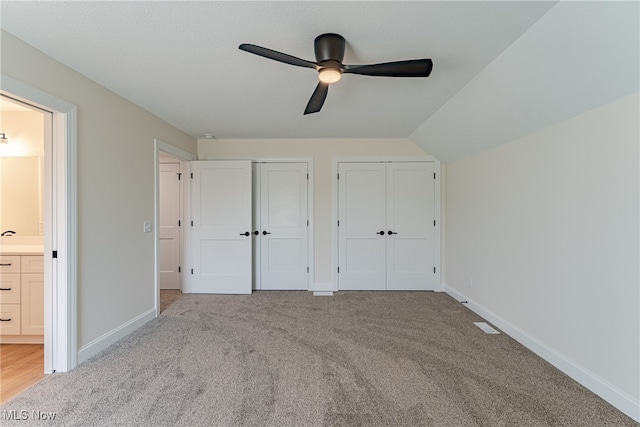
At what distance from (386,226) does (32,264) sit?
13.3 ft

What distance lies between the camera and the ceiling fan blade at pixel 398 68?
5.60 ft

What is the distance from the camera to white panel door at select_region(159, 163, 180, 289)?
175 inches

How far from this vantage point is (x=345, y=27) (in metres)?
1.70

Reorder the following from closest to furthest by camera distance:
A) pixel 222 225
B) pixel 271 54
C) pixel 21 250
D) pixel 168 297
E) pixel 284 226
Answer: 1. pixel 271 54
2. pixel 21 250
3. pixel 168 297
4. pixel 222 225
5. pixel 284 226

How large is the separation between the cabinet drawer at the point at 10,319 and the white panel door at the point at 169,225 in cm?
187

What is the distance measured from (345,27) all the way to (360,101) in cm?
122

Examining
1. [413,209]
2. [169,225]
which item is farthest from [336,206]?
[169,225]

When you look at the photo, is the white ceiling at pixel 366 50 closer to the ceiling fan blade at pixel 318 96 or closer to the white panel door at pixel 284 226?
the ceiling fan blade at pixel 318 96

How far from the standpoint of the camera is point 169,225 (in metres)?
4.52

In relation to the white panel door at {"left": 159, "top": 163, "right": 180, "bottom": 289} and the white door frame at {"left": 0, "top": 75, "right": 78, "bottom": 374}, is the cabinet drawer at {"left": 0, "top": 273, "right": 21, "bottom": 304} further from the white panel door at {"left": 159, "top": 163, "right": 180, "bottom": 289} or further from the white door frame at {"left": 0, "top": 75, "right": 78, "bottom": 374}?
the white panel door at {"left": 159, "top": 163, "right": 180, "bottom": 289}

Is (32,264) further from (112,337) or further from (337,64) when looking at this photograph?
(337,64)

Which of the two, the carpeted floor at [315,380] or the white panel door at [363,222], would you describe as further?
the white panel door at [363,222]

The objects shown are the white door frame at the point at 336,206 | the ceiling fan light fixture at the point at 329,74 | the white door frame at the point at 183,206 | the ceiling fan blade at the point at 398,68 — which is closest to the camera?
the ceiling fan blade at the point at 398,68

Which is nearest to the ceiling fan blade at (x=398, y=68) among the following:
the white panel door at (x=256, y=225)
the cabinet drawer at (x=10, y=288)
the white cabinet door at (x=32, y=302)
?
the white panel door at (x=256, y=225)
